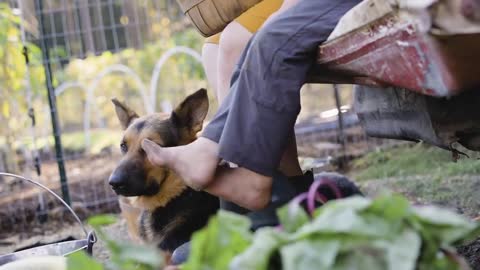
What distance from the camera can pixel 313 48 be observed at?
195cm

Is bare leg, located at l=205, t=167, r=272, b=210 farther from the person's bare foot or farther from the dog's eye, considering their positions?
the dog's eye

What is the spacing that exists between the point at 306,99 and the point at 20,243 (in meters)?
6.09

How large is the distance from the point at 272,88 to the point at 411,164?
131 inches

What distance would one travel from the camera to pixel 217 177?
2096 mm

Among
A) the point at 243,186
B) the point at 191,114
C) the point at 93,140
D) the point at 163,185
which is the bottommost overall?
the point at 93,140

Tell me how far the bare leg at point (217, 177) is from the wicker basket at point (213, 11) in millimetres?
749

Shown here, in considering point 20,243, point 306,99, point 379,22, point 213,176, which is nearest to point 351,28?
point 379,22

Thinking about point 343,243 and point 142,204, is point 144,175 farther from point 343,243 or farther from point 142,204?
point 343,243

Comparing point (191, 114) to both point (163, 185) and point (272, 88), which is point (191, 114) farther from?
point (272, 88)

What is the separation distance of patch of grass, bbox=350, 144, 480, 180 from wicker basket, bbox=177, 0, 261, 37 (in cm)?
204

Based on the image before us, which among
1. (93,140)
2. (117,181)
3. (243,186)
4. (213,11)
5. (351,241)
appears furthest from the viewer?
(93,140)

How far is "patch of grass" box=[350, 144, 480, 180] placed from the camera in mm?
4304

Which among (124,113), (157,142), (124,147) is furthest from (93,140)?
(157,142)

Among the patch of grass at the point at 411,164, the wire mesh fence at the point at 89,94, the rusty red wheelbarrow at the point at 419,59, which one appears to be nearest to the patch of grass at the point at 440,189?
the patch of grass at the point at 411,164
